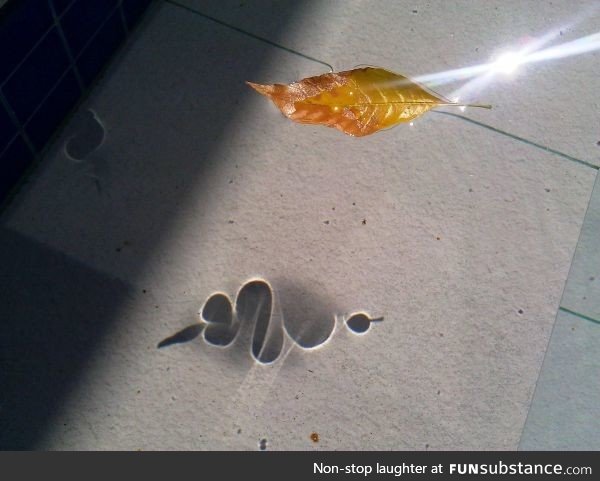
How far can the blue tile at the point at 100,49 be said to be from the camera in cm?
241

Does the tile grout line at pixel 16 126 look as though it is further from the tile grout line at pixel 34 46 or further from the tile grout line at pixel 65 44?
the tile grout line at pixel 65 44

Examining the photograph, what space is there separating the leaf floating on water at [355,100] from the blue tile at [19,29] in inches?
28.9

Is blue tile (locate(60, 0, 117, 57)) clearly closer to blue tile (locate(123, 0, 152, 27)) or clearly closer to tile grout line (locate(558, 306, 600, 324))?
blue tile (locate(123, 0, 152, 27))

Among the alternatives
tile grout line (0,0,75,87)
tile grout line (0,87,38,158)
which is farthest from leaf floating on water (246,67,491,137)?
tile grout line (0,87,38,158)

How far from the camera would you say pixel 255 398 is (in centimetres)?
211

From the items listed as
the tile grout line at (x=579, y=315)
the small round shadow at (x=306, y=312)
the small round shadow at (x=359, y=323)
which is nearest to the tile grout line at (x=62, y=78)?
the small round shadow at (x=306, y=312)

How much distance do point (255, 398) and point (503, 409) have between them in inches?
31.0

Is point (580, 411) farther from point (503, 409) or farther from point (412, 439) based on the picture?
point (412, 439)

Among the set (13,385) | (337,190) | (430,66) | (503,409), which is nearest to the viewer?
(13,385)

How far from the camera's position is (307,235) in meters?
2.35

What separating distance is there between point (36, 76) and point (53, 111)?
0.21 meters

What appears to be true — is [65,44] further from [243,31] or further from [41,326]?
[41,326]

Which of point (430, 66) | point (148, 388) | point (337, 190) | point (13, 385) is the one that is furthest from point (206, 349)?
point (430, 66)

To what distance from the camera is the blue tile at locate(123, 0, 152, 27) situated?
8.34 feet
